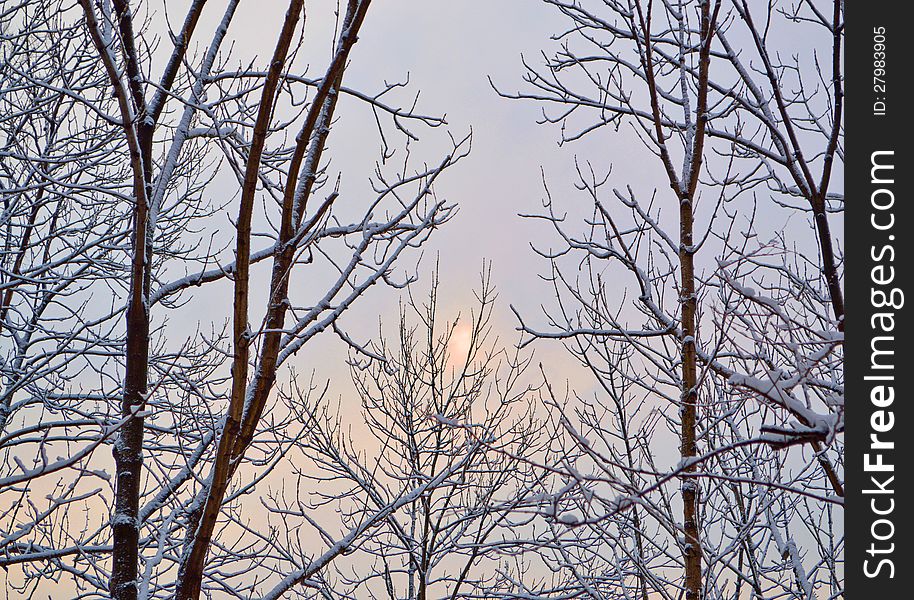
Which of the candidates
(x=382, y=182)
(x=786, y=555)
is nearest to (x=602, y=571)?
(x=786, y=555)

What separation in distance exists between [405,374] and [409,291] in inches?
39.2

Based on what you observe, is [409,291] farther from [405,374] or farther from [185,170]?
[185,170]

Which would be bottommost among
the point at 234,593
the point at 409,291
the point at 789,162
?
the point at 234,593

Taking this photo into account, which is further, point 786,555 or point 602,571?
point 602,571

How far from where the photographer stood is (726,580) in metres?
5.85
